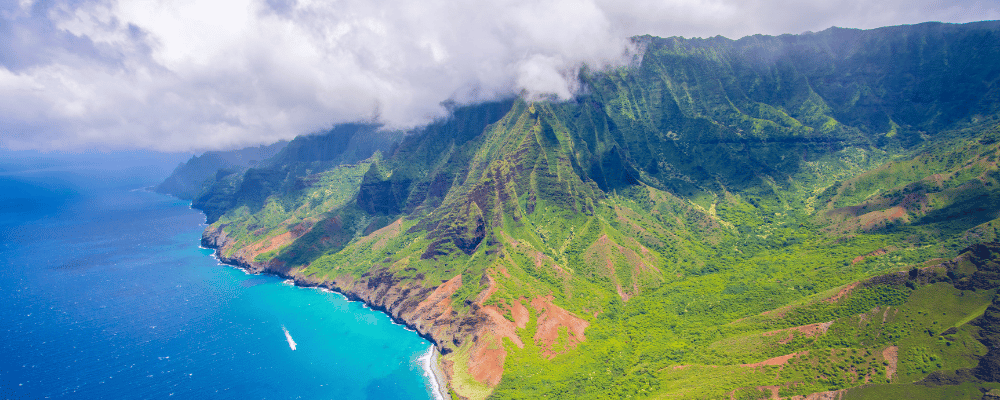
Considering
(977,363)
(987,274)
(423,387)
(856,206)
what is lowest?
(423,387)

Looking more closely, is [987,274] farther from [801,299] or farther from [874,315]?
[801,299]

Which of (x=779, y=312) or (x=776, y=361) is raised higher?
(x=779, y=312)

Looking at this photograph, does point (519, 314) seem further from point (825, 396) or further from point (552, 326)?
point (825, 396)

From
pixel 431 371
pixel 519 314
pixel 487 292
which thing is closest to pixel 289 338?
pixel 431 371

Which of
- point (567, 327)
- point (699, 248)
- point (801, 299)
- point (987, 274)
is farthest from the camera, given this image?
point (699, 248)

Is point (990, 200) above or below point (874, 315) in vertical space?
above

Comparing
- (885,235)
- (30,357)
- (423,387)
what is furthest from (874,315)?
(30,357)

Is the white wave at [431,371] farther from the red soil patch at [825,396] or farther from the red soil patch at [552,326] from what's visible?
the red soil patch at [825,396]
